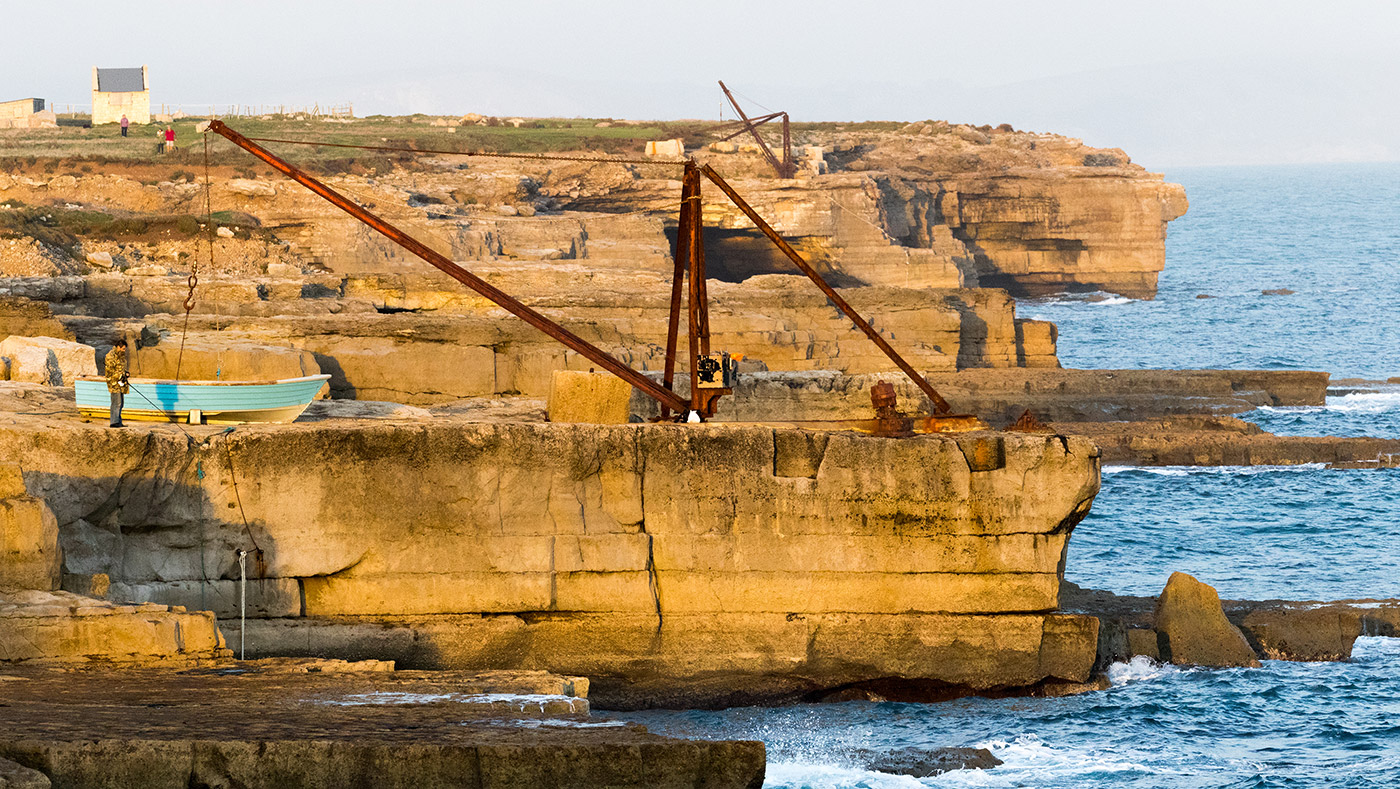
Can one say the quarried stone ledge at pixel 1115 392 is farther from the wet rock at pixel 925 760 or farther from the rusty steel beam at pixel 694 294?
the wet rock at pixel 925 760

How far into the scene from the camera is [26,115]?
88.2 m

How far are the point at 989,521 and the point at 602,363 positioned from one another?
18.9ft

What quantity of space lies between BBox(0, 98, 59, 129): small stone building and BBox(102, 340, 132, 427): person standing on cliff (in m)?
68.0

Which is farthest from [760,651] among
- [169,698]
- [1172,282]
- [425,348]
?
[1172,282]

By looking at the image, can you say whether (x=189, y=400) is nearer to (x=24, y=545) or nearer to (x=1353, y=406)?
(x=24, y=545)

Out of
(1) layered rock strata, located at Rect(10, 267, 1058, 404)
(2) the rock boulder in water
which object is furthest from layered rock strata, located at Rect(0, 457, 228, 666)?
(2) the rock boulder in water

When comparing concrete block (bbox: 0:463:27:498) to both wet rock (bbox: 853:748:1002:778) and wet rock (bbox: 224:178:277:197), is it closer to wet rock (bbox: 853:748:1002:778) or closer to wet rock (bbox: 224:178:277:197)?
wet rock (bbox: 853:748:1002:778)

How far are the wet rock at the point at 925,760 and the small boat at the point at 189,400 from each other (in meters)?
9.20

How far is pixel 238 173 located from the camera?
57656 mm

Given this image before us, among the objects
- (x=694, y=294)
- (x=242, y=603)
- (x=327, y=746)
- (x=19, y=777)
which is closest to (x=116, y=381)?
(x=242, y=603)

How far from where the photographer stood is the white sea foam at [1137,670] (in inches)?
831

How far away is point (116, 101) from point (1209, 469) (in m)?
64.9

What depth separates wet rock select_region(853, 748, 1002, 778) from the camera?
17.7 meters

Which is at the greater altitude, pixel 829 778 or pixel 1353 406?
pixel 1353 406
